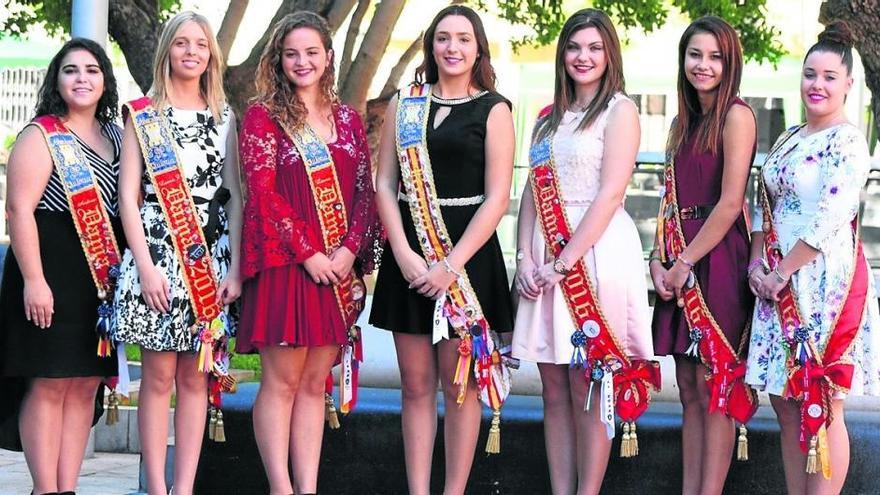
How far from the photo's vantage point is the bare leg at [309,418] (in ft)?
16.3

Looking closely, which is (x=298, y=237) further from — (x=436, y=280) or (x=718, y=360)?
(x=718, y=360)

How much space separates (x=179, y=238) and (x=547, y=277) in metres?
1.26

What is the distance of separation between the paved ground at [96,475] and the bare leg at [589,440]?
2.07 metres

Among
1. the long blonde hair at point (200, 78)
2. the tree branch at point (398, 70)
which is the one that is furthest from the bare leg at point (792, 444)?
the tree branch at point (398, 70)

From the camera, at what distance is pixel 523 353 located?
4.84 meters

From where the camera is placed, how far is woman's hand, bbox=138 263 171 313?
15.8ft

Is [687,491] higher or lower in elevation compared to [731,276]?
lower

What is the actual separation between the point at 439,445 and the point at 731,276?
4.30 ft

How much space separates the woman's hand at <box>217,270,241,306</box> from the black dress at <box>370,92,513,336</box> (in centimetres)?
50

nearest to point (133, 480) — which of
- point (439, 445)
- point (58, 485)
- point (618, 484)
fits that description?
point (58, 485)

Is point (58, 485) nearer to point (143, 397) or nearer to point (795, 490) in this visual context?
point (143, 397)

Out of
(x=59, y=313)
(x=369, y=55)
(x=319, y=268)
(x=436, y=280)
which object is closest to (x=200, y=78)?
(x=319, y=268)

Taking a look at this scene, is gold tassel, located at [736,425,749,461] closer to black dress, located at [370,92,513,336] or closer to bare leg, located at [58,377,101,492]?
black dress, located at [370,92,513,336]

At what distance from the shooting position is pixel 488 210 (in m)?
4.80
